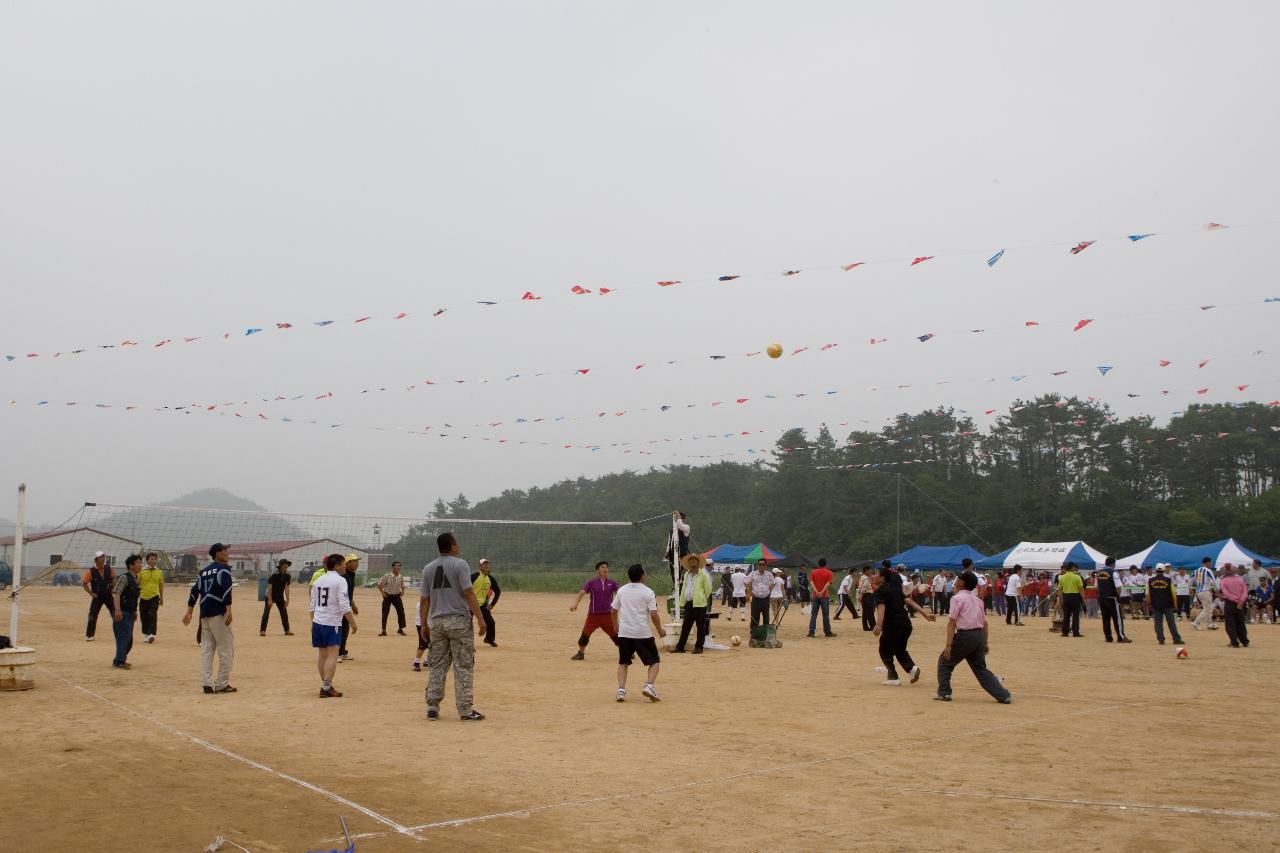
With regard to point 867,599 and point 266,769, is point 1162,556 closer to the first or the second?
point 867,599

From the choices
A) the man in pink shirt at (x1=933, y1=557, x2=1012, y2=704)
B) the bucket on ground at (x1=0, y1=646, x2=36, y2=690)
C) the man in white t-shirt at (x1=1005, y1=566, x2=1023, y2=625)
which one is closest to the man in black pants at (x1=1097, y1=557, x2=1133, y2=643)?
the man in white t-shirt at (x1=1005, y1=566, x2=1023, y2=625)

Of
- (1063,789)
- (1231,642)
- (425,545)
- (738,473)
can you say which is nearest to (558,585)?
(425,545)

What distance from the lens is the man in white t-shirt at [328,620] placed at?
37.2ft

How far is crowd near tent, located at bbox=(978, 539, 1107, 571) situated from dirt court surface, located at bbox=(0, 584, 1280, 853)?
2118cm

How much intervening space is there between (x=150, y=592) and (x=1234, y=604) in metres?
19.8

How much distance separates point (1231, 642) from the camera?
19.4 m

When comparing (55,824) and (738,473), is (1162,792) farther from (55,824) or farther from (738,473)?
(738,473)

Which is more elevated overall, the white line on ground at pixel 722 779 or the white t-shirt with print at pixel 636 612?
the white t-shirt with print at pixel 636 612

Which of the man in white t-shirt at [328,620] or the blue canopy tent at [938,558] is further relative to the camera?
the blue canopy tent at [938,558]

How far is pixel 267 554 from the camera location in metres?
69.0

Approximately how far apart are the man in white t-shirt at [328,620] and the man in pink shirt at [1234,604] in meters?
15.8

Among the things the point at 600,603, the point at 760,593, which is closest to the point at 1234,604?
the point at 760,593

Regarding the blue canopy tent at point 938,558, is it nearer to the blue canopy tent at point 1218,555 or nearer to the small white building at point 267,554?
the blue canopy tent at point 1218,555

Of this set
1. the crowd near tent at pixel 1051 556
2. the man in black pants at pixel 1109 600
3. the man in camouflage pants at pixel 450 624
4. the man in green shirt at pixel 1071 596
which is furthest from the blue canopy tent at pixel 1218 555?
the man in camouflage pants at pixel 450 624
